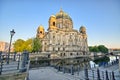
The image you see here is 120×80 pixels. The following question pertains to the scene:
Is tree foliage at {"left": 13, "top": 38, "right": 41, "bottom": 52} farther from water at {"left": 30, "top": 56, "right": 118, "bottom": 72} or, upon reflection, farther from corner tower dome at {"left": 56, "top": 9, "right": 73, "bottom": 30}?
corner tower dome at {"left": 56, "top": 9, "right": 73, "bottom": 30}

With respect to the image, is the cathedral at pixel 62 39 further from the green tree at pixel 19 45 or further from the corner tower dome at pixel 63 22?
the green tree at pixel 19 45

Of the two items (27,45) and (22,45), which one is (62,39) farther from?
(22,45)

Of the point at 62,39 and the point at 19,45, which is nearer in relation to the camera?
the point at 19,45

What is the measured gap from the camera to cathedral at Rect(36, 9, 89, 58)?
162ft

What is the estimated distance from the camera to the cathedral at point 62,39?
162 ft

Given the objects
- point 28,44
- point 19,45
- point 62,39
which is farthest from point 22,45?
point 62,39

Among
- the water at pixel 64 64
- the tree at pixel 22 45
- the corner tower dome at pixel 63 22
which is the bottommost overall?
the water at pixel 64 64

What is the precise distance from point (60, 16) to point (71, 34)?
13876 millimetres

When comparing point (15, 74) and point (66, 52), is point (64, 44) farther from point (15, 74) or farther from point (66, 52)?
point (15, 74)

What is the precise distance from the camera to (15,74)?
5539 millimetres

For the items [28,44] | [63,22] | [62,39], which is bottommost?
→ [28,44]

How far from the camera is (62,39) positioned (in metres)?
54.6

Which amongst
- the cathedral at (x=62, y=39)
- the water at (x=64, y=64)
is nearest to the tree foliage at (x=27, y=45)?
the cathedral at (x=62, y=39)

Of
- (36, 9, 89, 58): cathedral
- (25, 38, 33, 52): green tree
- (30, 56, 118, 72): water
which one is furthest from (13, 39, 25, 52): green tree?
(30, 56, 118, 72): water
